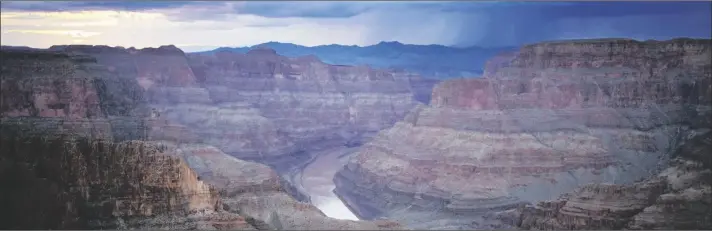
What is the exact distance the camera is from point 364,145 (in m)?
52.3

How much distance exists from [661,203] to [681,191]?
3.02 ft

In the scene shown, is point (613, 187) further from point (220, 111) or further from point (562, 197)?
point (220, 111)

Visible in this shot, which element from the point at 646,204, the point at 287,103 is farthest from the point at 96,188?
the point at 287,103

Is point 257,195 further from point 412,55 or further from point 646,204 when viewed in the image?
point 646,204

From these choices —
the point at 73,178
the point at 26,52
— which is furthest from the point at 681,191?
the point at 26,52

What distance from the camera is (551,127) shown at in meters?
42.2

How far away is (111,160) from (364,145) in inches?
1052

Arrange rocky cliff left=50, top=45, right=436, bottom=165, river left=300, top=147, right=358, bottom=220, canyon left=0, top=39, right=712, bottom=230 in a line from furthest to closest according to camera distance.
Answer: rocky cliff left=50, top=45, right=436, bottom=165 < river left=300, top=147, right=358, bottom=220 < canyon left=0, top=39, right=712, bottom=230

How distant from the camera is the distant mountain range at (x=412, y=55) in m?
39.2

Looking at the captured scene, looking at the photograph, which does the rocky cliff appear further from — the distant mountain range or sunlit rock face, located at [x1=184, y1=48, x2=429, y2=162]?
the distant mountain range

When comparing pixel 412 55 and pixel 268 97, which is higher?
pixel 412 55

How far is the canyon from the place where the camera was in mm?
26797

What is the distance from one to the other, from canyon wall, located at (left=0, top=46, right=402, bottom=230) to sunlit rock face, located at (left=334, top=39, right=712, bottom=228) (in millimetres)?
5905

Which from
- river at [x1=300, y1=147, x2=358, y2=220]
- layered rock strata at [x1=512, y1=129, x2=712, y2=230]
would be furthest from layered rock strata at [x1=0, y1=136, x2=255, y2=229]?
layered rock strata at [x1=512, y1=129, x2=712, y2=230]
